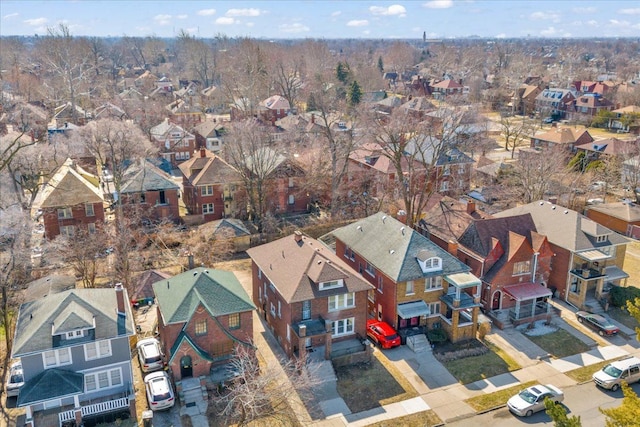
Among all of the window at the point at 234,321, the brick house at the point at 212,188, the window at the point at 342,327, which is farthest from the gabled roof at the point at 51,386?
the brick house at the point at 212,188

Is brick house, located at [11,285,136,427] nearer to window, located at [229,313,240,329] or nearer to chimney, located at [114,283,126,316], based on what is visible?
chimney, located at [114,283,126,316]

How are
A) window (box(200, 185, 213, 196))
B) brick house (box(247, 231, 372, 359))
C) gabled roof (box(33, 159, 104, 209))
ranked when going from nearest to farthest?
brick house (box(247, 231, 372, 359)) → gabled roof (box(33, 159, 104, 209)) → window (box(200, 185, 213, 196))

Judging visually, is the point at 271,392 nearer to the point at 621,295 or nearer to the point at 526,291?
the point at 526,291

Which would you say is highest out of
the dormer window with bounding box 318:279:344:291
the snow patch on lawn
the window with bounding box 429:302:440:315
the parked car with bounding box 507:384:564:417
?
the dormer window with bounding box 318:279:344:291

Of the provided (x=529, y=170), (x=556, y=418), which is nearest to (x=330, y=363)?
(x=556, y=418)

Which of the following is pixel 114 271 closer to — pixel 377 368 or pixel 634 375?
pixel 377 368

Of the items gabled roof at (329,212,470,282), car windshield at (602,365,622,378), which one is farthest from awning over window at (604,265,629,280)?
gabled roof at (329,212,470,282)

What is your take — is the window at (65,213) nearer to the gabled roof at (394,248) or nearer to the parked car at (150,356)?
the parked car at (150,356)
